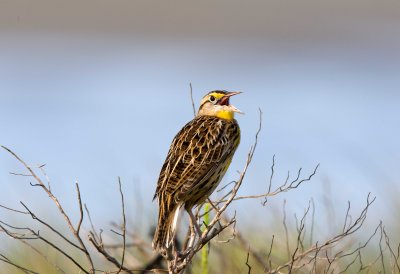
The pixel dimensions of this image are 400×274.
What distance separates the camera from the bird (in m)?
4.71

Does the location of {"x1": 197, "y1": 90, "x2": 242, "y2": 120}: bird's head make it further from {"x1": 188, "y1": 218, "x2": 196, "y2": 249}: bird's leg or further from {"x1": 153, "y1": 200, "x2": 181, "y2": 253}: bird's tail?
{"x1": 188, "y1": 218, "x2": 196, "y2": 249}: bird's leg

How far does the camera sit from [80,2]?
21000 mm

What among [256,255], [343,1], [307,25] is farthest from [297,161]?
[343,1]

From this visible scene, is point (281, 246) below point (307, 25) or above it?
below

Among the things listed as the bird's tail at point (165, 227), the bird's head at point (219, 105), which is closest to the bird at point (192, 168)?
the bird's tail at point (165, 227)

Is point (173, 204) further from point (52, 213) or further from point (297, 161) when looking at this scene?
point (297, 161)

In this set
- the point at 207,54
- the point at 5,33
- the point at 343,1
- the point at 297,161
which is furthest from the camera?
the point at 343,1

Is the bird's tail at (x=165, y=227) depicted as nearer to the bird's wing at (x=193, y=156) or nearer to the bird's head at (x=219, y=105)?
the bird's wing at (x=193, y=156)

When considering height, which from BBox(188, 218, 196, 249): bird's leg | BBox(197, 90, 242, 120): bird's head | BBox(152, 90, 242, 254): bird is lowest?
BBox(188, 218, 196, 249): bird's leg

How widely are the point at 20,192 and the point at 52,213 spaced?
274 millimetres

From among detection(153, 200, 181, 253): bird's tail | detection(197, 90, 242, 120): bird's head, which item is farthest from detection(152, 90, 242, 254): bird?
detection(197, 90, 242, 120): bird's head

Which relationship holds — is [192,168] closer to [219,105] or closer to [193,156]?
[193,156]

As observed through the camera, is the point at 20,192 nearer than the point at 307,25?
Yes

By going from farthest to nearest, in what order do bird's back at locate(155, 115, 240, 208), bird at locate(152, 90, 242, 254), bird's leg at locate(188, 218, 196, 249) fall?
1. bird's back at locate(155, 115, 240, 208)
2. bird at locate(152, 90, 242, 254)
3. bird's leg at locate(188, 218, 196, 249)
